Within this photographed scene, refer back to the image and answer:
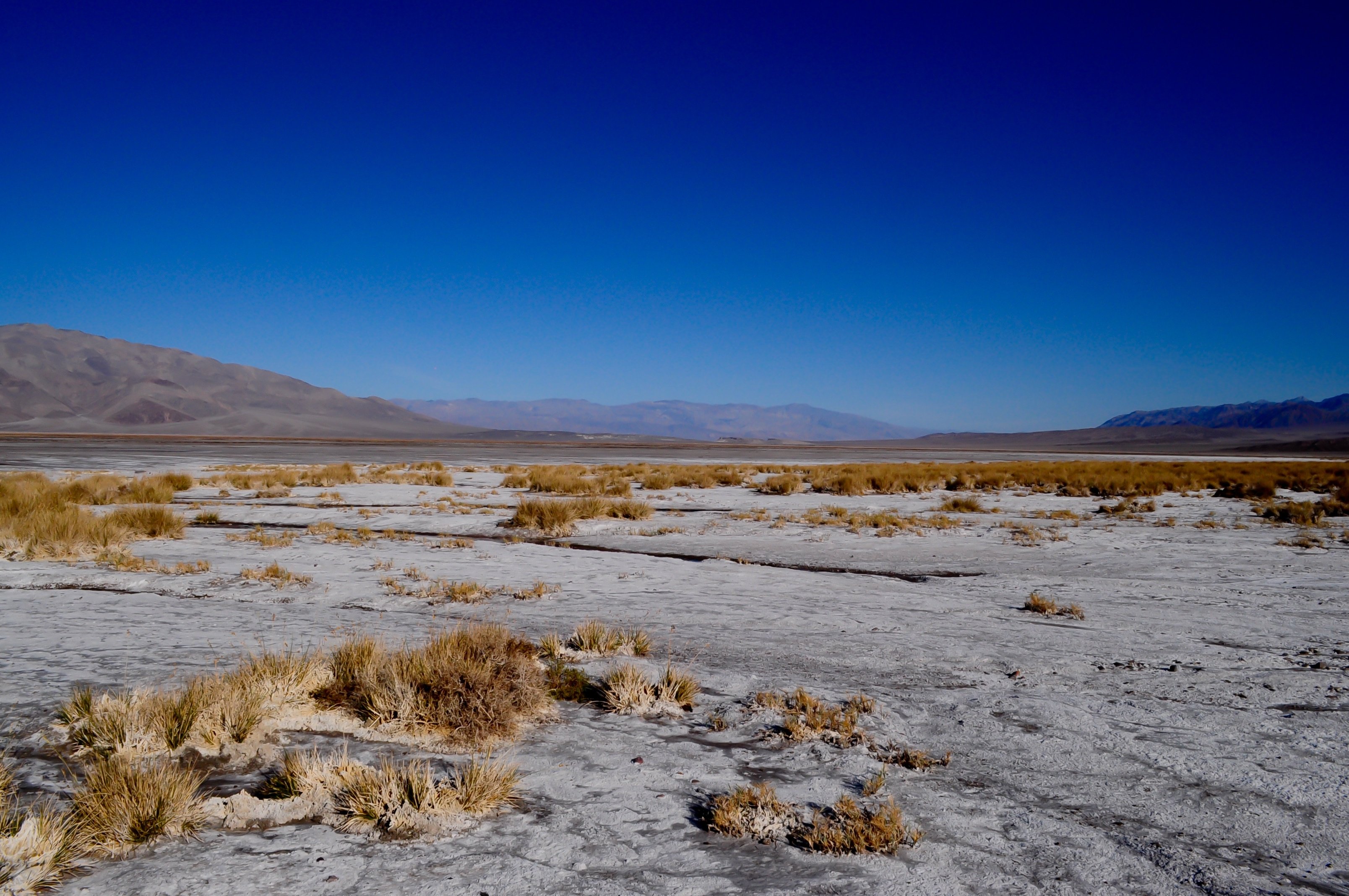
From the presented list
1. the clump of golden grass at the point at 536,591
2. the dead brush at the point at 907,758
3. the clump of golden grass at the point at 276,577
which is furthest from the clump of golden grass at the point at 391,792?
the clump of golden grass at the point at 276,577

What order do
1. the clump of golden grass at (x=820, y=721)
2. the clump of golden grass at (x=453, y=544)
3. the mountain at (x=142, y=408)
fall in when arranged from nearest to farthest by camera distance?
the clump of golden grass at (x=820, y=721) < the clump of golden grass at (x=453, y=544) < the mountain at (x=142, y=408)

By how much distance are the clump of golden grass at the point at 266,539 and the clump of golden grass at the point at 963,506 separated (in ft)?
50.5

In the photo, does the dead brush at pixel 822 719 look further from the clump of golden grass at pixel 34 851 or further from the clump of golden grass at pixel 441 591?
the clump of golden grass at pixel 441 591

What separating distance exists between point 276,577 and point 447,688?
19.1 ft

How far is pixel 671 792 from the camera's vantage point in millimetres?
4023

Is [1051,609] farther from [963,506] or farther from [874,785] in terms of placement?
[963,506]

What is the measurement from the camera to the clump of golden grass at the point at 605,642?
6480mm

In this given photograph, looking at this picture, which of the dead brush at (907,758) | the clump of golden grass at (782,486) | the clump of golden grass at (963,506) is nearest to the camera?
the dead brush at (907,758)

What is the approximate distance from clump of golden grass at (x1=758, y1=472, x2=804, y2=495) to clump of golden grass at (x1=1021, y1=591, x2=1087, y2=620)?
14.9 metres

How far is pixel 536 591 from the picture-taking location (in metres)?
9.12

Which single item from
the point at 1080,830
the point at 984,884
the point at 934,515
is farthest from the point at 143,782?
the point at 934,515

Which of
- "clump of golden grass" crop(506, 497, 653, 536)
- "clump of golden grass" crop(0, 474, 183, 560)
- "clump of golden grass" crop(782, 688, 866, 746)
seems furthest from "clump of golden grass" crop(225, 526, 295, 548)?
"clump of golden grass" crop(782, 688, 866, 746)

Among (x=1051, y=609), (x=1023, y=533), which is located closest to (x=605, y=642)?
(x=1051, y=609)

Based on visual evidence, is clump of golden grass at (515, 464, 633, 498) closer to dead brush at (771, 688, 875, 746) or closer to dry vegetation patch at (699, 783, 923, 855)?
dead brush at (771, 688, 875, 746)
